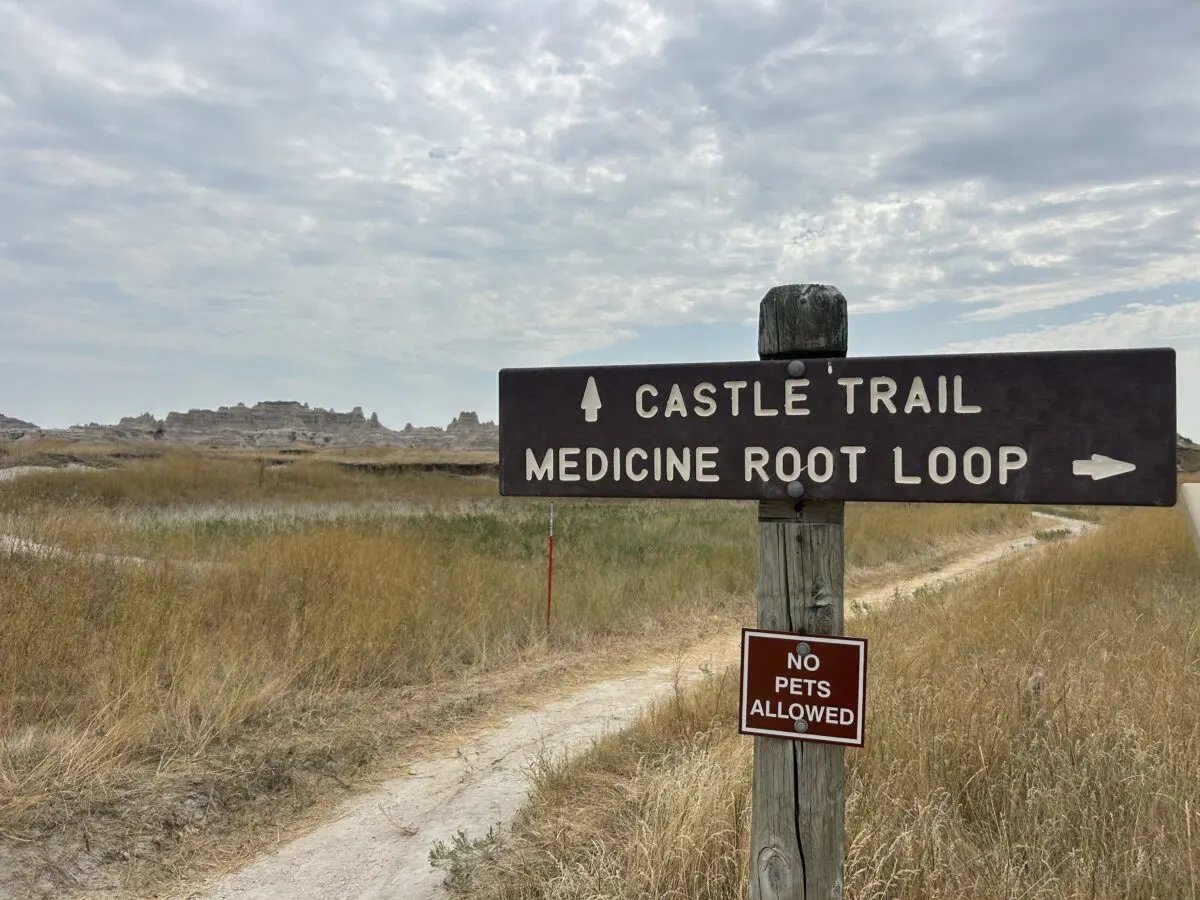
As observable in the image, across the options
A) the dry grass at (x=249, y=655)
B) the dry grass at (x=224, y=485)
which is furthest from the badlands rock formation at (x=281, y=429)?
the dry grass at (x=249, y=655)

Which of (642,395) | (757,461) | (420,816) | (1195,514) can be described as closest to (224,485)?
(420,816)

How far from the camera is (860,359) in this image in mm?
2055

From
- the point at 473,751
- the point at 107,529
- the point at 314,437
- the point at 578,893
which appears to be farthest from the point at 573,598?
the point at 314,437

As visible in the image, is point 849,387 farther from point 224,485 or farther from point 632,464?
point 224,485

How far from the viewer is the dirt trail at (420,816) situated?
136 inches

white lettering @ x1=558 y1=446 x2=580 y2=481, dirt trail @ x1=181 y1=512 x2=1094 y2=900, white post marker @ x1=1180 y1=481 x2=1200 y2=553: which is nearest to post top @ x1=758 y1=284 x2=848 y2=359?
white lettering @ x1=558 y1=446 x2=580 y2=481

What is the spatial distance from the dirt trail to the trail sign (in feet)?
7.07

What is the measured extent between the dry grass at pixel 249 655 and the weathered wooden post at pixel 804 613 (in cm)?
287

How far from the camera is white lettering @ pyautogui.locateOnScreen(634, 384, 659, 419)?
2.25 metres

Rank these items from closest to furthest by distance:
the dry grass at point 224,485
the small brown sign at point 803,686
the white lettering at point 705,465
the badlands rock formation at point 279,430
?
the small brown sign at point 803,686
the white lettering at point 705,465
the dry grass at point 224,485
the badlands rock formation at point 279,430

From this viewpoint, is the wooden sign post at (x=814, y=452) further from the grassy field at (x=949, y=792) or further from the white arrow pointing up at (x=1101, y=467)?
the grassy field at (x=949, y=792)

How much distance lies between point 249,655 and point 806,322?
16.2ft

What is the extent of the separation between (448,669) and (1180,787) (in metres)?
4.99

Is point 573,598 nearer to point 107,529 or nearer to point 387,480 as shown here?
point 107,529
